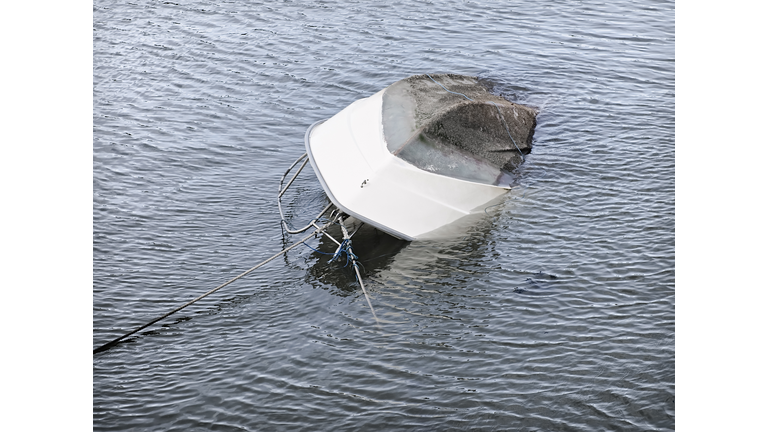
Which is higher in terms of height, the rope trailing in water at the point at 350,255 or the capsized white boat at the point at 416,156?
the capsized white boat at the point at 416,156

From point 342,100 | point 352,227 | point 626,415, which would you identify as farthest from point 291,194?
point 626,415

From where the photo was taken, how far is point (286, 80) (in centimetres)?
2078

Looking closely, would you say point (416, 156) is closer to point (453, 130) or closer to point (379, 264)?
point (453, 130)

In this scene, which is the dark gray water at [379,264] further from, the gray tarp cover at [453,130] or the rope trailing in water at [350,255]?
the gray tarp cover at [453,130]

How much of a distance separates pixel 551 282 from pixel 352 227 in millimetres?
4488

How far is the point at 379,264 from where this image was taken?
1247 cm

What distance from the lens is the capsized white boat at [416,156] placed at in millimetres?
12570

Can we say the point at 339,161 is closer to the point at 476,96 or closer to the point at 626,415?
the point at 476,96

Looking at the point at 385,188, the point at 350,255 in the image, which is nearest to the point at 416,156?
the point at 385,188

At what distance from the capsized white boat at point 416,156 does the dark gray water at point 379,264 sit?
640mm

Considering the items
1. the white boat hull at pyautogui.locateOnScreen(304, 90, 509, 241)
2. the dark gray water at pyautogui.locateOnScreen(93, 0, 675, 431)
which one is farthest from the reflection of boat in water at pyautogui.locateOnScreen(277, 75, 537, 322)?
the dark gray water at pyautogui.locateOnScreen(93, 0, 675, 431)

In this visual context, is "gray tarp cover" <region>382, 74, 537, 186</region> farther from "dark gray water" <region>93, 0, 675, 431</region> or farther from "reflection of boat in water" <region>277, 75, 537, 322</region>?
"dark gray water" <region>93, 0, 675, 431</region>

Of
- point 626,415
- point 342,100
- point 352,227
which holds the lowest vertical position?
point 626,415

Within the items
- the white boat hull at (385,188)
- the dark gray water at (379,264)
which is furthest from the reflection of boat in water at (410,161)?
the dark gray water at (379,264)
